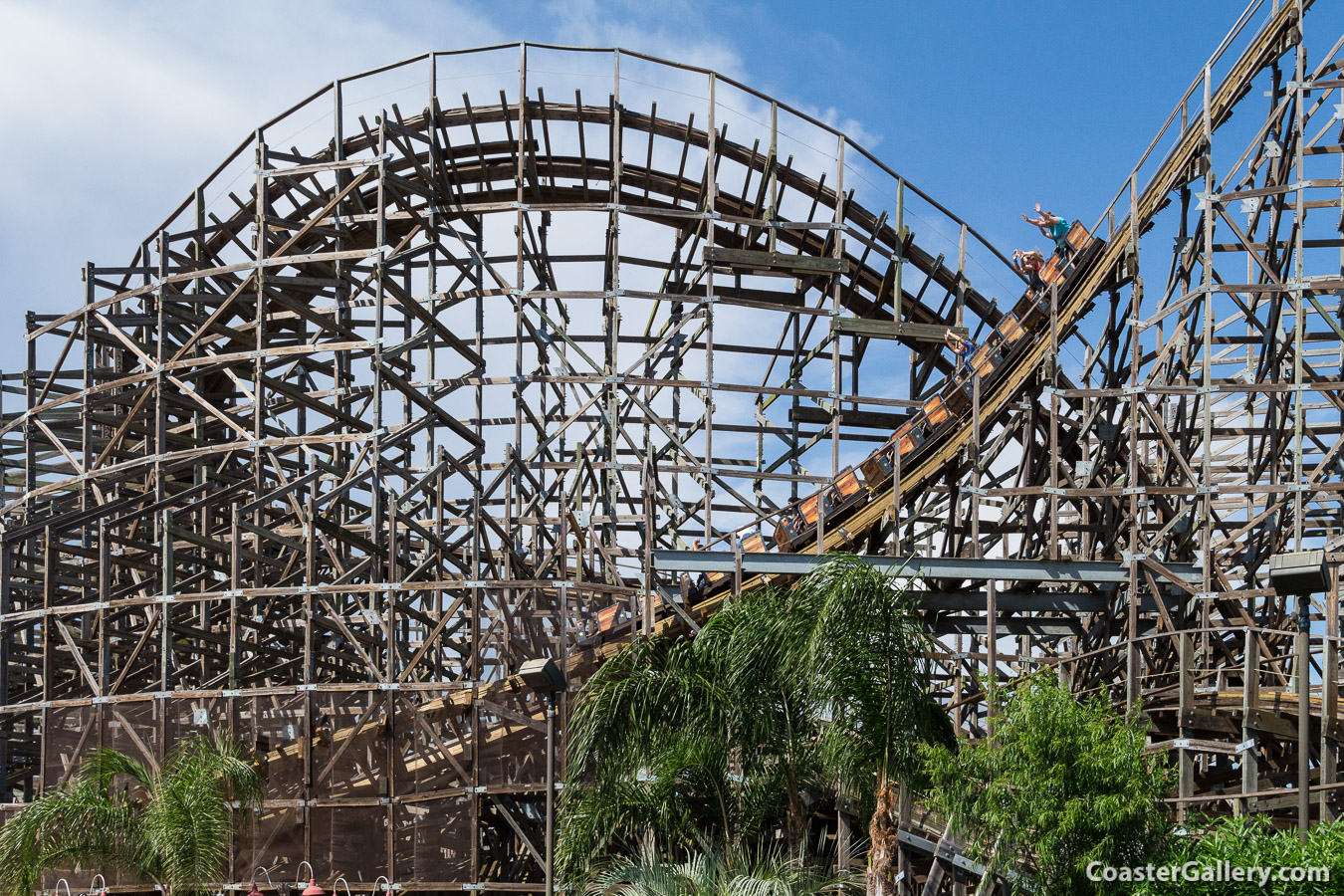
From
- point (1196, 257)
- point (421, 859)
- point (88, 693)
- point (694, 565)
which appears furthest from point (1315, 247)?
point (88, 693)

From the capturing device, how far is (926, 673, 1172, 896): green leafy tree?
53.6 feet

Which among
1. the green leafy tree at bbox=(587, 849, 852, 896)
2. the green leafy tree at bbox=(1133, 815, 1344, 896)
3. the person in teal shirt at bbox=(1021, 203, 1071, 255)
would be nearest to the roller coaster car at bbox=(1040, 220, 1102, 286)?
the person in teal shirt at bbox=(1021, 203, 1071, 255)

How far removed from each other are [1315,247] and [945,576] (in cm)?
731

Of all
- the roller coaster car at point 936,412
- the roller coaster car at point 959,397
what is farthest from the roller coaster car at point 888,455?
the roller coaster car at point 959,397

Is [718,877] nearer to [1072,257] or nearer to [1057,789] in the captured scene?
[1057,789]

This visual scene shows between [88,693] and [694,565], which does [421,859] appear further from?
[88,693]

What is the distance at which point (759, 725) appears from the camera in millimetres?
19047

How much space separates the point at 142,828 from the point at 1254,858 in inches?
564

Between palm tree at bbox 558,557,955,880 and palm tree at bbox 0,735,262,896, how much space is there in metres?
5.41

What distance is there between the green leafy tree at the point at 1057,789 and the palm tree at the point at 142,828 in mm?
9964

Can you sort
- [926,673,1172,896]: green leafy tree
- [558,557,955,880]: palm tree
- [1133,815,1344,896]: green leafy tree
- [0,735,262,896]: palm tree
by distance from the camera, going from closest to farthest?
1. [1133,815,1344,896]: green leafy tree
2. [926,673,1172,896]: green leafy tree
3. [558,557,955,880]: palm tree
4. [0,735,262,896]: palm tree

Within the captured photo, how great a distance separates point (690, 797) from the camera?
19.6 metres

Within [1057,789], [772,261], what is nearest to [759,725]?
[1057,789]

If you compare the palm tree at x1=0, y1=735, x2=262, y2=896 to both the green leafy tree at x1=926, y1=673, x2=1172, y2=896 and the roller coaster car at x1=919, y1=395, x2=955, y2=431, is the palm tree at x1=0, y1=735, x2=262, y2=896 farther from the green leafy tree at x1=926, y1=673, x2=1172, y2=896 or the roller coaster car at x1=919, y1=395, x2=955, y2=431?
the roller coaster car at x1=919, y1=395, x2=955, y2=431
